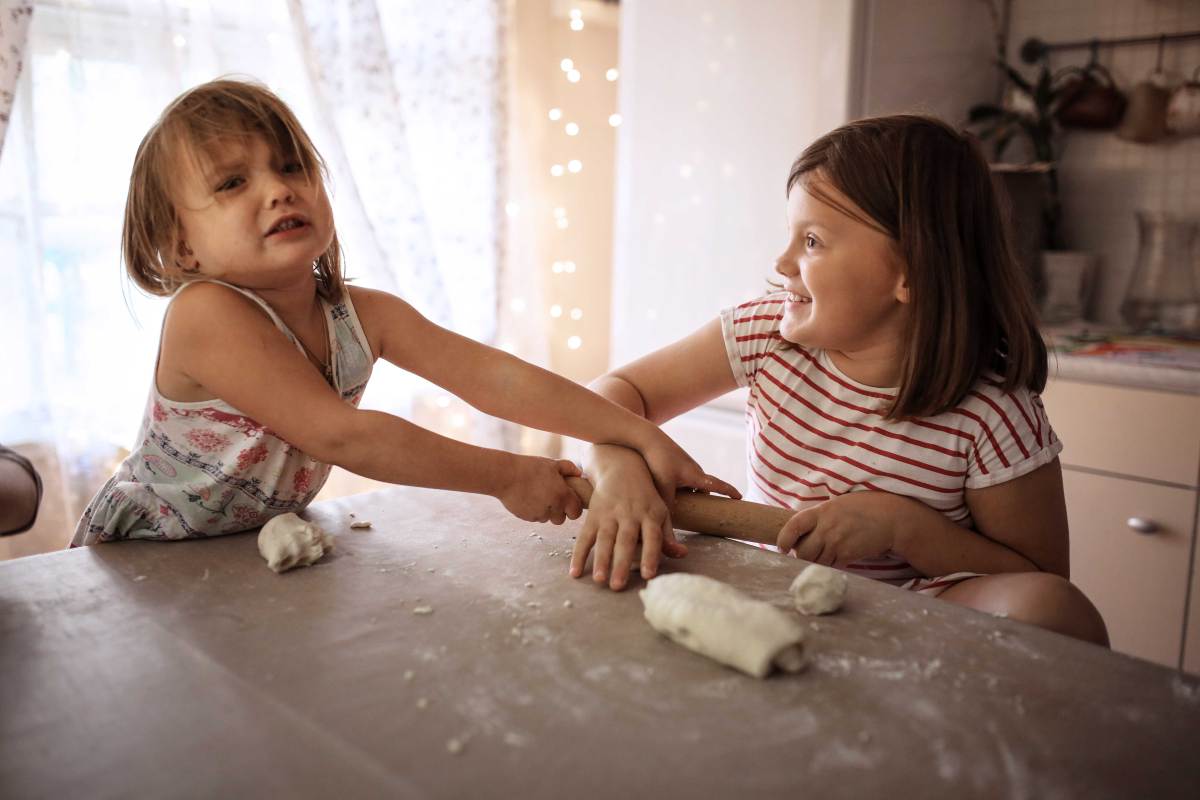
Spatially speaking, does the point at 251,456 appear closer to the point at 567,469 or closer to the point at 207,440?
the point at 207,440

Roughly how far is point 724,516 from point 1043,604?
31cm

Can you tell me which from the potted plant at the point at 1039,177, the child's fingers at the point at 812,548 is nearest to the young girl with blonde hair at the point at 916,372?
the child's fingers at the point at 812,548

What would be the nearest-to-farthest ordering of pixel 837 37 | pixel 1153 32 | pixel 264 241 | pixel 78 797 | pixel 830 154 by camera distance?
pixel 78 797 < pixel 264 241 < pixel 830 154 < pixel 837 37 < pixel 1153 32

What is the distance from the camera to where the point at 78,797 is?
546 mm

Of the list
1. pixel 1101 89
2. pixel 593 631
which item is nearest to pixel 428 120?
pixel 1101 89

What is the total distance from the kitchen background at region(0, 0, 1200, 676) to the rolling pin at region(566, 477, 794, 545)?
1212 mm

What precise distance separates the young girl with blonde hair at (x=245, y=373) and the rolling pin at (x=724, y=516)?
0.03 m

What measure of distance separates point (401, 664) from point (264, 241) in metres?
0.50

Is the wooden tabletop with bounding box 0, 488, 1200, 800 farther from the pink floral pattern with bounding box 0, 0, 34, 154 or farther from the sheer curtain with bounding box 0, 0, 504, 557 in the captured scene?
the pink floral pattern with bounding box 0, 0, 34, 154

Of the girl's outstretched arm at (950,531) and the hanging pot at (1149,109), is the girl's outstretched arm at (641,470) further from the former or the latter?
the hanging pot at (1149,109)

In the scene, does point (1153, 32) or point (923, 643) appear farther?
point (1153, 32)

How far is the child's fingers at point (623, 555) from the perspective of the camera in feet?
2.77

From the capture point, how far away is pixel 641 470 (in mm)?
1020

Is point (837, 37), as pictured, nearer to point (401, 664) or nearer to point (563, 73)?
point (563, 73)
